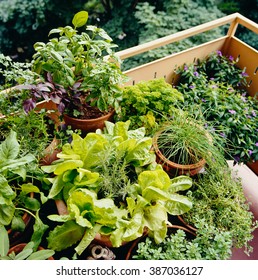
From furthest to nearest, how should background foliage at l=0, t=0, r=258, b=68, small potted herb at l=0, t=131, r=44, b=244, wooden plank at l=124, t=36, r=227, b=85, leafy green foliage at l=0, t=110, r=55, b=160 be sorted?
background foliage at l=0, t=0, r=258, b=68 < wooden plank at l=124, t=36, r=227, b=85 < leafy green foliage at l=0, t=110, r=55, b=160 < small potted herb at l=0, t=131, r=44, b=244

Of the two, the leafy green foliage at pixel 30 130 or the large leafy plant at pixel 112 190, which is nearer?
the large leafy plant at pixel 112 190

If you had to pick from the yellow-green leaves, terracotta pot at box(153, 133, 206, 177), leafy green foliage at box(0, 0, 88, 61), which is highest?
the yellow-green leaves

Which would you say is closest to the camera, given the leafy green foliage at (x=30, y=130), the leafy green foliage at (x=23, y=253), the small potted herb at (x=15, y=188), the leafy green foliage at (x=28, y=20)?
the leafy green foliage at (x=23, y=253)

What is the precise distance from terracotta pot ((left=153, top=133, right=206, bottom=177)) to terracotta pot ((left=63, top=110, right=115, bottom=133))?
33 cm

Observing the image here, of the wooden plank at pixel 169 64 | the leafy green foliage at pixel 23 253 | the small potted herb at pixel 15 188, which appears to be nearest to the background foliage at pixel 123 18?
the wooden plank at pixel 169 64

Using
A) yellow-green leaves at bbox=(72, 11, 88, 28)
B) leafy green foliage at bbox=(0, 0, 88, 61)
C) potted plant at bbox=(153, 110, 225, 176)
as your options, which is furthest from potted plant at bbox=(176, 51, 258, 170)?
leafy green foliage at bbox=(0, 0, 88, 61)

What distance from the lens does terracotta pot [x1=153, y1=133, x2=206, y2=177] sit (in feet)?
6.14

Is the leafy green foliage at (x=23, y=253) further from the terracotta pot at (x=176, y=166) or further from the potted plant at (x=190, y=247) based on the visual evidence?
the terracotta pot at (x=176, y=166)

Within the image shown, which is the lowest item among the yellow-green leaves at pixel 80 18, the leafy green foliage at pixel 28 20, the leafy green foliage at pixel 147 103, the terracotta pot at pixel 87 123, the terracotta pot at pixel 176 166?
the leafy green foliage at pixel 28 20

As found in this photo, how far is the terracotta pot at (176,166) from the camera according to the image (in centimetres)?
187

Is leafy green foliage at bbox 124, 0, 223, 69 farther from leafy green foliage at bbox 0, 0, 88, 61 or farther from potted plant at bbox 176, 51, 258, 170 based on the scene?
leafy green foliage at bbox 0, 0, 88, 61

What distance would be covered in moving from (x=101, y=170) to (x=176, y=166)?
446mm
